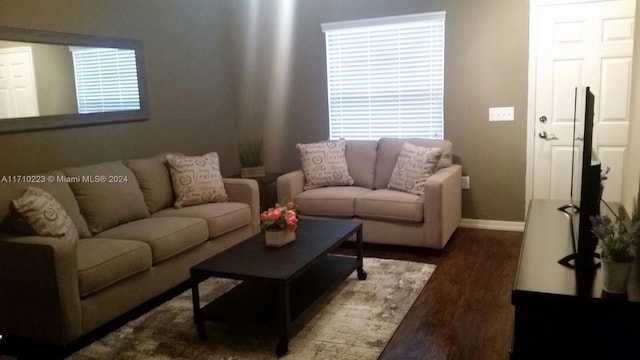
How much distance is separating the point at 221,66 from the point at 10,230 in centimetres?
316

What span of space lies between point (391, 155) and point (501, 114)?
108cm

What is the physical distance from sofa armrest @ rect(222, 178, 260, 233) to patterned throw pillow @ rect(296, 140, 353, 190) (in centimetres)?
64

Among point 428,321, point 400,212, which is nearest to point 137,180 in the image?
point 400,212

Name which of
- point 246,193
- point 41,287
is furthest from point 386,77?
point 41,287

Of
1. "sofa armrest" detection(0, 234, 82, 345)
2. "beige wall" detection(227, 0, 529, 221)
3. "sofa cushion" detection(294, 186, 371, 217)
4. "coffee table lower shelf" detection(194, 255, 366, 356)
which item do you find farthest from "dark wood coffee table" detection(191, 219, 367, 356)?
"beige wall" detection(227, 0, 529, 221)

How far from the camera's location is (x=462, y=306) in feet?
10.3

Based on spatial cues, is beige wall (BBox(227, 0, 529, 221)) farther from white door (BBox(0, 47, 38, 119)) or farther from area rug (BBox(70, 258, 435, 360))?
white door (BBox(0, 47, 38, 119))

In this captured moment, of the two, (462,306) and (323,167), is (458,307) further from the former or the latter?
(323,167)

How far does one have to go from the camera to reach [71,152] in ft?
12.5

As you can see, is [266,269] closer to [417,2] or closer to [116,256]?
[116,256]

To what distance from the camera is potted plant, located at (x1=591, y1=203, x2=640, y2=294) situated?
1641 mm

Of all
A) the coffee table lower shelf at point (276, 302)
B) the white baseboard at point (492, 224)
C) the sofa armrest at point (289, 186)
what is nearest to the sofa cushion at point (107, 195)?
the coffee table lower shelf at point (276, 302)

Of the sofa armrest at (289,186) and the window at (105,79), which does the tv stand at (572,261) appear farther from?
the window at (105,79)

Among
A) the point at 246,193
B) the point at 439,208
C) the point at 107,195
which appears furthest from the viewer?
the point at 246,193
